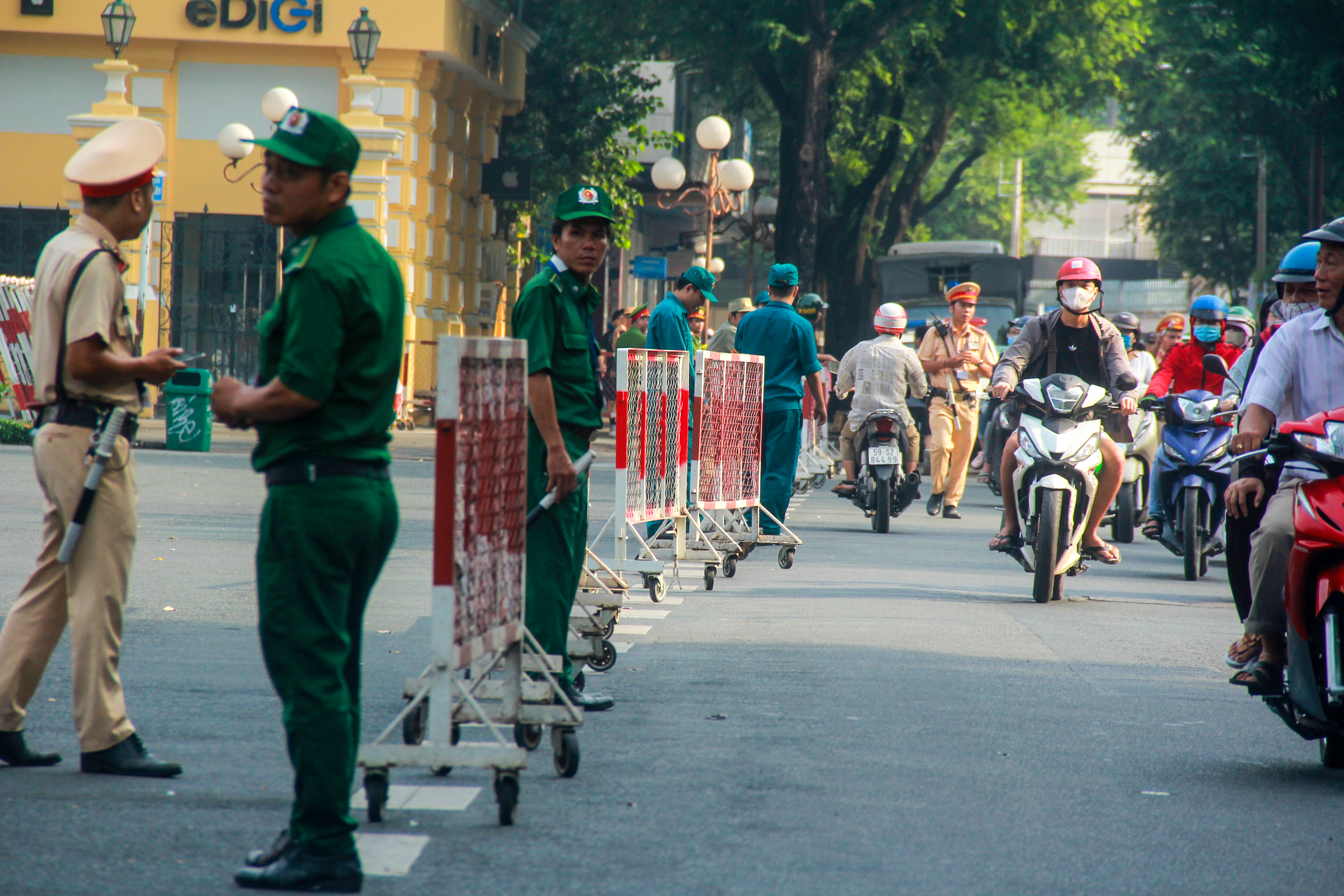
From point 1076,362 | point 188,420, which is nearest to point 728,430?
point 1076,362

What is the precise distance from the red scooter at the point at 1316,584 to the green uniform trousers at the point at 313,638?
3.17 metres

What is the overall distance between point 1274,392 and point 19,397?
18627mm

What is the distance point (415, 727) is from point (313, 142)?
230 cm

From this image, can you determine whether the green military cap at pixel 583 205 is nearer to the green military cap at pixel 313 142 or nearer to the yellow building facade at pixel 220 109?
the green military cap at pixel 313 142

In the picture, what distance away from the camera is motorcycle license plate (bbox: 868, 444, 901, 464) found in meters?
16.5

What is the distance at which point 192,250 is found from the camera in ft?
101

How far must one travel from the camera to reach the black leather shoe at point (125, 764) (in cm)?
573

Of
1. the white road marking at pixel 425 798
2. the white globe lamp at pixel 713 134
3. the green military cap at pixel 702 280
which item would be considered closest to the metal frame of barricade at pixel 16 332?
Answer: the white globe lamp at pixel 713 134

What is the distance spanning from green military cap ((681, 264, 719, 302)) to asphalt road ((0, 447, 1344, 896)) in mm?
2588

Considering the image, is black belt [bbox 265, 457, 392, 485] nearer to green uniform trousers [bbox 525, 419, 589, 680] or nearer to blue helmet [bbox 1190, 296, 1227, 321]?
green uniform trousers [bbox 525, 419, 589, 680]

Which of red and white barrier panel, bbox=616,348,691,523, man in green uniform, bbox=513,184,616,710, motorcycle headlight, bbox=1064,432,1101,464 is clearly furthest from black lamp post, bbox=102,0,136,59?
man in green uniform, bbox=513,184,616,710

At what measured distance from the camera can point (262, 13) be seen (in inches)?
1187

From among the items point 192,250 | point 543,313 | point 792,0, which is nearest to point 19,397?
point 192,250

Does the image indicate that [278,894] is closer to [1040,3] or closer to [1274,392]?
[1274,392]
